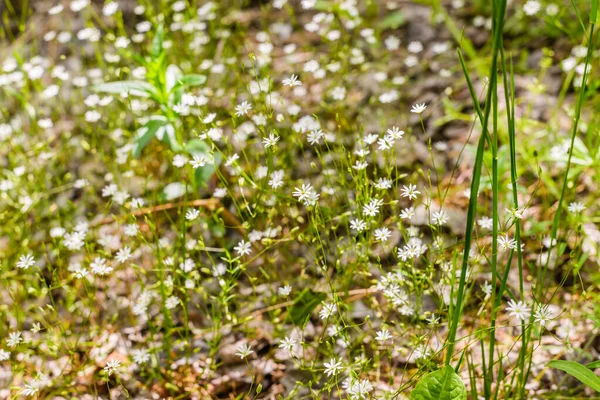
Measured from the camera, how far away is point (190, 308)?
204 cm

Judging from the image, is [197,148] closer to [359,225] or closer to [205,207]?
[205,207]

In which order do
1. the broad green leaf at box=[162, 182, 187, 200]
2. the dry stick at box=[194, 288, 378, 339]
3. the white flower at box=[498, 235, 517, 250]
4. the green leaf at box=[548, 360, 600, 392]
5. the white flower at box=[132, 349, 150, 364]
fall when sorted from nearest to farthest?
the green leaf at box=[548, 360, 600, 392]
the white flower at box=[498, 235, 517, 250]
the white flower at box=[132, 349, 150, 364]
the dry stick at box=[194, 288, 378, 339]
the broad green leaf at box=[162, 182, 187, 200]

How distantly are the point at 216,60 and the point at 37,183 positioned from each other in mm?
1038

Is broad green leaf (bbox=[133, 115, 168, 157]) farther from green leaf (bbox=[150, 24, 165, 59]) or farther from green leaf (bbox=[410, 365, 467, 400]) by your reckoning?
green leaf (bbox=[410, 365, 467, 400])

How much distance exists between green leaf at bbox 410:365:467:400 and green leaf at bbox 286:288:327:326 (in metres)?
0.49

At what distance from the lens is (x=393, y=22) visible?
310 cm

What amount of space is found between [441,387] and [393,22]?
7.25 ft

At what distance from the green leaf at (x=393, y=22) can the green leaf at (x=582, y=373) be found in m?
2.14

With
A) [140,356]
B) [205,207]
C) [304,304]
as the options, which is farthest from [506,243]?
[205,207]

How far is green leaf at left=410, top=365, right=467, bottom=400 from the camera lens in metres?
1.36

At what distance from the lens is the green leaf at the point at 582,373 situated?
1.30 meters

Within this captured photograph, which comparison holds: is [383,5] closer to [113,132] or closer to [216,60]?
[216,60]

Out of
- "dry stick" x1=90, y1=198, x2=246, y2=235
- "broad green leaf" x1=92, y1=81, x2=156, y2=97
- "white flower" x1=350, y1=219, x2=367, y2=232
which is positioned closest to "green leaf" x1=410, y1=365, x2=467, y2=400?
"white flower" x1=350, y1=219, x2=367, y2=232

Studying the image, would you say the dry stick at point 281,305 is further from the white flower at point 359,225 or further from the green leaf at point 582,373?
the green leaf at point 582,373
